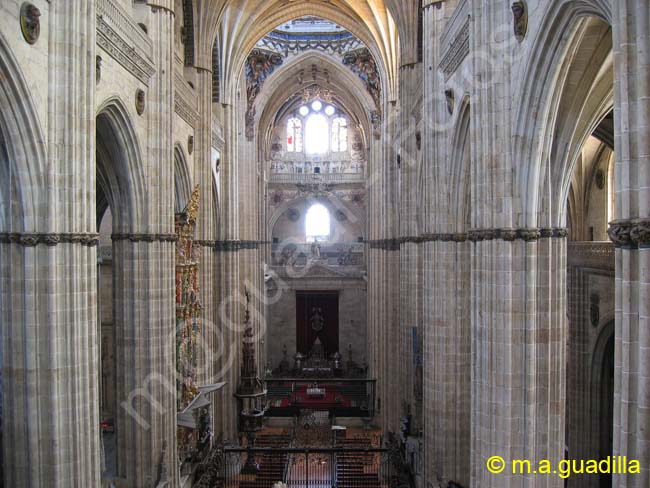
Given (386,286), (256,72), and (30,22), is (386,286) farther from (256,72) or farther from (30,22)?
(30,22)

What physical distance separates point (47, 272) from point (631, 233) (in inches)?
275

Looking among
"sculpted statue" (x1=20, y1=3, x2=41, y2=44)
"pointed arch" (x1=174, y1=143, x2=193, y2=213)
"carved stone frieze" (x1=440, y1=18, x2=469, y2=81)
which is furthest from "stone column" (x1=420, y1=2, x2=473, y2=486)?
"sculpted statue" (x1=20, y1=3, x2=41, y2=44)

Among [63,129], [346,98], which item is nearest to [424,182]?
[63,129]

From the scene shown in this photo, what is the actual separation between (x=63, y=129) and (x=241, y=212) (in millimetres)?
18331

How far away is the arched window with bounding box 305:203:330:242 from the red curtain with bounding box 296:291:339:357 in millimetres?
5059

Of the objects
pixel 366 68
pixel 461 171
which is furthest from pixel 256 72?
pixel 461 171

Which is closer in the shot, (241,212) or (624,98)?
(624,98)

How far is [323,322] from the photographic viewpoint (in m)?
36.2

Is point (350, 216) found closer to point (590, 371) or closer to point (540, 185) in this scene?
point (590, 371)

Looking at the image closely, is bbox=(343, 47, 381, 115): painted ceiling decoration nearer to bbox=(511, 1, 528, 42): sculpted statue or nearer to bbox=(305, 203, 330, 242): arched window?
bbox=(305, 203, 330, 242): arched window

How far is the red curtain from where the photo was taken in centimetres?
3619

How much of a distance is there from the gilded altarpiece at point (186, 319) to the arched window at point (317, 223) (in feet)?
76.8

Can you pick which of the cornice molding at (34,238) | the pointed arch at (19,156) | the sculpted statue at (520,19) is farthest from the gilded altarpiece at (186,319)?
the sculpted statue at (520,19)

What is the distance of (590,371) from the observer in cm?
1478
